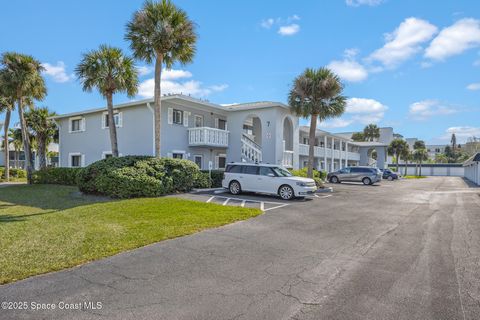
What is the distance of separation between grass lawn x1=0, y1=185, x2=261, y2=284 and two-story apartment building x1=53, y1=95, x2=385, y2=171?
25.8ft

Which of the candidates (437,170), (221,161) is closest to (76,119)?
(221,161)

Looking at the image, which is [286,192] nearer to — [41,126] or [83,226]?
[83,226]

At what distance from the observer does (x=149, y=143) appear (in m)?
20.7

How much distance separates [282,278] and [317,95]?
17769 millimetres

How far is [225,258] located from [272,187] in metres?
9.22

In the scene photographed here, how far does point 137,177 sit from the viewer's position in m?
14.0

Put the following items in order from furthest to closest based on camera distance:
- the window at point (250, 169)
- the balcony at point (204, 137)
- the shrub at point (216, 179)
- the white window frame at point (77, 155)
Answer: the white window frame at point (77, 155), the balcony at point (204, 137), the shrub at point (216, 179), the window at point (250, 169)

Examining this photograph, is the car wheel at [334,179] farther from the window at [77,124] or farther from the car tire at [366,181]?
the window at [77,124]

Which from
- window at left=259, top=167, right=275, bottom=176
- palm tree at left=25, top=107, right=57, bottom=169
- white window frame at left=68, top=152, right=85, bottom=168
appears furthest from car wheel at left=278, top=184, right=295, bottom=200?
palm tree at left=25, top=107, right=57, bottom=169

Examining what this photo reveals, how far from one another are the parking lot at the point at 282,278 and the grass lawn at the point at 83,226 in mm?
553

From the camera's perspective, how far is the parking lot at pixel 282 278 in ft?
12.9

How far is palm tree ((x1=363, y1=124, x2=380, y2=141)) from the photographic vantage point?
216ft

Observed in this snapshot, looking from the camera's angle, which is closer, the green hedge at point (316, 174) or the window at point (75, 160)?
the green hedge at point (316, 174)

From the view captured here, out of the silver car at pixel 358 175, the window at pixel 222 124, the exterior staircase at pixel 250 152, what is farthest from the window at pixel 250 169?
the silver car at pixel 358 175
